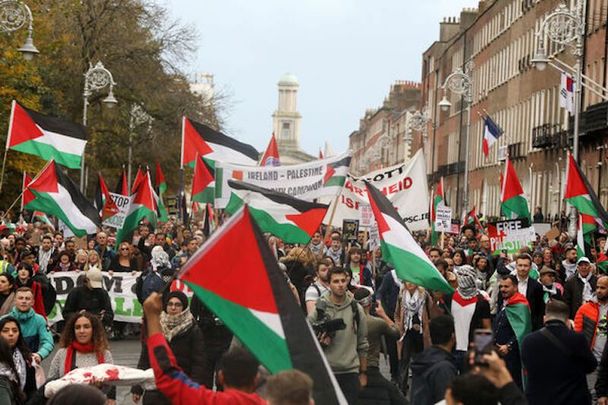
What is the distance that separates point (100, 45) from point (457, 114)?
130ft

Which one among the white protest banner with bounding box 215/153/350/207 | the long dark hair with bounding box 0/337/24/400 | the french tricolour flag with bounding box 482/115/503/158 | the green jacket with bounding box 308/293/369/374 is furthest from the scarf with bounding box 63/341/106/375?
the french tricolour flag with bounding box 482/115/503/158

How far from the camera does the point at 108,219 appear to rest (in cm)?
2922

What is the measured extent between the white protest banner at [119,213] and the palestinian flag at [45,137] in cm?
138

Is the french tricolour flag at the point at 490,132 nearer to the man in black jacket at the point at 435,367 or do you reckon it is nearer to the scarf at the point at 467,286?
the scarf at the point at 467,286

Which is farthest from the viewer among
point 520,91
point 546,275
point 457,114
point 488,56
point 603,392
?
point 457,114

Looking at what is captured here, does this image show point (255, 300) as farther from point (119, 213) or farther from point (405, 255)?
point (119, 213)

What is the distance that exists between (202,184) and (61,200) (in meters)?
2.13

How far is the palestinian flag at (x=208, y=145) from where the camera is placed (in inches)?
1013

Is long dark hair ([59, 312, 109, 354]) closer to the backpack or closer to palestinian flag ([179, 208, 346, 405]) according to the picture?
the backpack

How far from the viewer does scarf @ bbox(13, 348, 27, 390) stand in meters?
10.9

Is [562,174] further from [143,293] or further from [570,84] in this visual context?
[143,293]

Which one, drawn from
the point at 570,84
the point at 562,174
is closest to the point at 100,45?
the point at 562,174

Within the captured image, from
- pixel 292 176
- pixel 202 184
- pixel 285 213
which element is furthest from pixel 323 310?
pixel 202 184

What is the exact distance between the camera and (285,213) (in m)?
16.7
